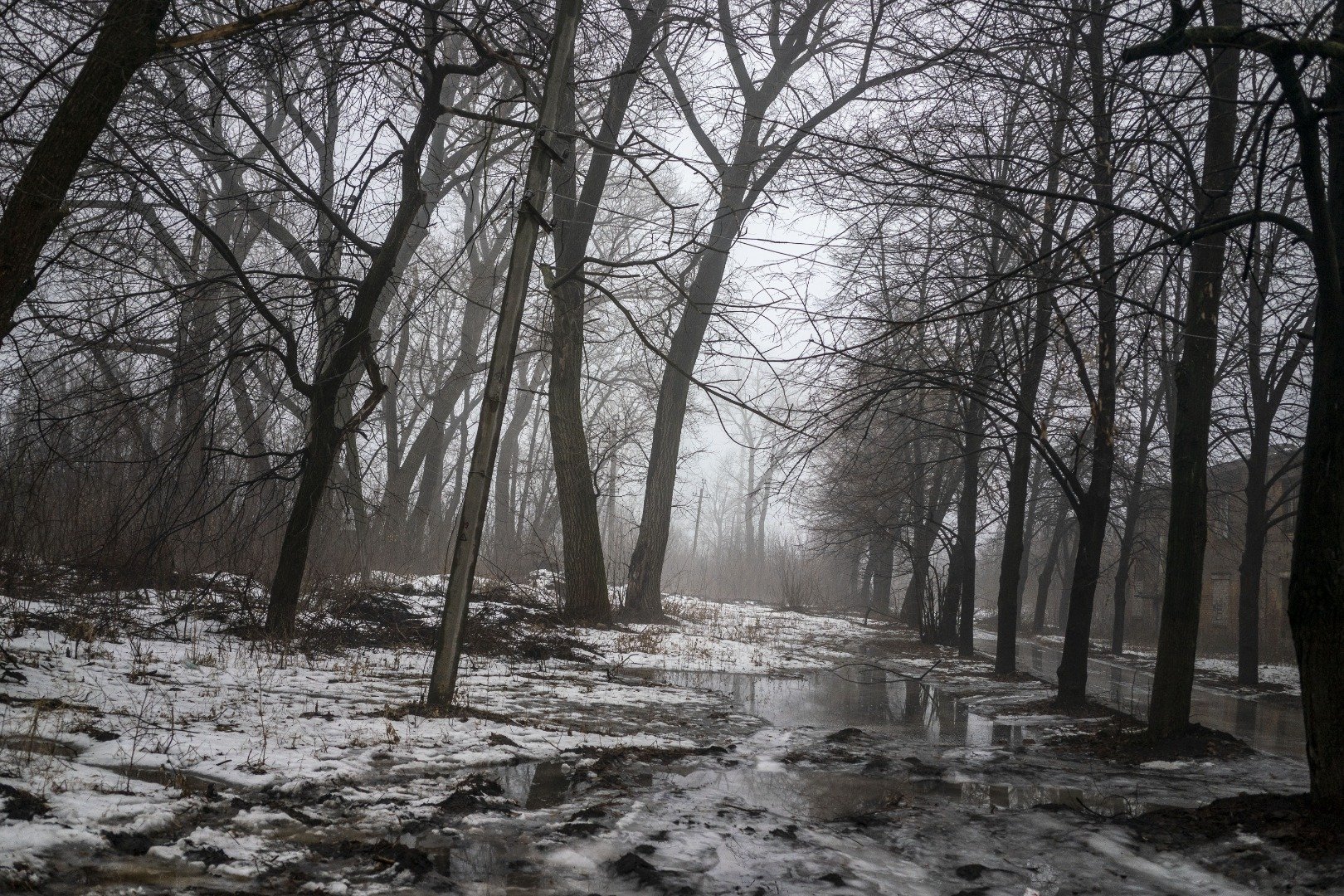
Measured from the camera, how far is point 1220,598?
3609 centimetres

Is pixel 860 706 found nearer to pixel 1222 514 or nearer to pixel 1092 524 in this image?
pixel 1092 524

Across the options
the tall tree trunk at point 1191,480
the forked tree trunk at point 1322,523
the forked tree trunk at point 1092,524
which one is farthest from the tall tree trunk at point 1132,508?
the forked tree trunk at point 1322,523

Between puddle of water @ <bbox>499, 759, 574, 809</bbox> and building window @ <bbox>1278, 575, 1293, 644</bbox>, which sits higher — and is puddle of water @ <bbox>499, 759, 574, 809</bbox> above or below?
below

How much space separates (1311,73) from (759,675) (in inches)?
312

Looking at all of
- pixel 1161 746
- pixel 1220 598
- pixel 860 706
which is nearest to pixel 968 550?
pixel 860 706

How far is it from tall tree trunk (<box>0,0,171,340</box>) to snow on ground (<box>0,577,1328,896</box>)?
2159 millimetres

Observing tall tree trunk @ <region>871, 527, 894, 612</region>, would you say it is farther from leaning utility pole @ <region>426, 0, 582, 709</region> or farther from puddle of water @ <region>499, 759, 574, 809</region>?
puddle of water @ <region>499, 759, 574, 809</region>

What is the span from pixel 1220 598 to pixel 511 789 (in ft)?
130

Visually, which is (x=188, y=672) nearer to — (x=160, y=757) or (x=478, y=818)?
(x=160, y=757)

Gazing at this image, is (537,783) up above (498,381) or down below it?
below

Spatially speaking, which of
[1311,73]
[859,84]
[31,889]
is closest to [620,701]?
[31,889]

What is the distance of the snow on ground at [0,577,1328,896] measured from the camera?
3.06 m

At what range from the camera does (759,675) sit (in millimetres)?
10672

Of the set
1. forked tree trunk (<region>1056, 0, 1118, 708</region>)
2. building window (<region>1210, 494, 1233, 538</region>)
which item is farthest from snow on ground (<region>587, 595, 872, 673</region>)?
building window (<region>1210, 494, 1233, 538</region>)
